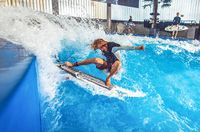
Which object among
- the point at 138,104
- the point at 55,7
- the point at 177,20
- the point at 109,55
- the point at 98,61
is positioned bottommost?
the point at 138,104

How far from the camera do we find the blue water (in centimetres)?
409

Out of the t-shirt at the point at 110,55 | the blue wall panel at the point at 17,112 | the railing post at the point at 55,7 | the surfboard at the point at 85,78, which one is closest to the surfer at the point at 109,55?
the t-shirt at the point at 110,55

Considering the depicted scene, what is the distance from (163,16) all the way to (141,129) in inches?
864

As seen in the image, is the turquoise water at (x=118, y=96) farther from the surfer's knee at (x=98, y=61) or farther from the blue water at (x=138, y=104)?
the surfer's knee at (x=98, y=61)

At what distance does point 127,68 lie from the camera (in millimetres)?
7117

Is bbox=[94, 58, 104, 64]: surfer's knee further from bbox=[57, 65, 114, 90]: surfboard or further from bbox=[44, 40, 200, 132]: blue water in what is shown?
bbox=[44, 40, 200, 132]: blue water

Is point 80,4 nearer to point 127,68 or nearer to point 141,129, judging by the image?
point 127,68

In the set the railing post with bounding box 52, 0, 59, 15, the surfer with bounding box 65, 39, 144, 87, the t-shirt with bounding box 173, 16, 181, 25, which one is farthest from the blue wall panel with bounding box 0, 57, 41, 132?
the railing post with bounding box 52, 0, 59, 15

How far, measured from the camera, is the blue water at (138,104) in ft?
13.4

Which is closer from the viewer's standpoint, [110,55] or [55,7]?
A: [110,55]

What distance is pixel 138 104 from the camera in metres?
4.88

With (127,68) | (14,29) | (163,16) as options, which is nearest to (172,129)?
(127,68)

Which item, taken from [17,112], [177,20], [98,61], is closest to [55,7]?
[177,20]

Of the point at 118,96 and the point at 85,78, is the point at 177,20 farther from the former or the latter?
the point at 85,78
